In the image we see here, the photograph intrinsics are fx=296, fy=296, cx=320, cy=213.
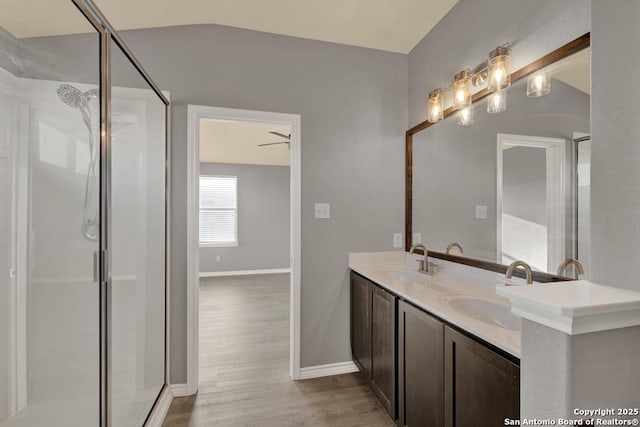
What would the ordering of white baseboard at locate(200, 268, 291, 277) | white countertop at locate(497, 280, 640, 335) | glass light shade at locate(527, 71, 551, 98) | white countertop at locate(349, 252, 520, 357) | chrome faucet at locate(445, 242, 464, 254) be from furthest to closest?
white baseboard at locate(200, 268, 291, 277)
chrome faucet at locate(445, 242, 464, 254)
glass light shade at locate(527, 71, 551, 98)
white countertop at locate(349, 252, 520, 357)
white countertop at locate(497, 280, 640, 335)

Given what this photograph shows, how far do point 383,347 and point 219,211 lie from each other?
17.7 feet

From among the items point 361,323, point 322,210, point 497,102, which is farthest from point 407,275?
point 497,102

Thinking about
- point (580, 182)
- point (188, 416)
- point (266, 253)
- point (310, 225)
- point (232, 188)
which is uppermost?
point (232, 188)

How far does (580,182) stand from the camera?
1315 mm

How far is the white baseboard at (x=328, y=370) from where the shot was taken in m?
2.40

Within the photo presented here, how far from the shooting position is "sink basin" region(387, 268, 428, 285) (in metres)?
2.21

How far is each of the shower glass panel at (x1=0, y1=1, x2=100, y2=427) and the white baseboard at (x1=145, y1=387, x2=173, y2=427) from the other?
1.94 feet

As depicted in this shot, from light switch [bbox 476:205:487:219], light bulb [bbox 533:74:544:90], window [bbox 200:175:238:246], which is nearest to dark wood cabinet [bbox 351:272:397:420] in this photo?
light switch [bbox 476:205:487:219]

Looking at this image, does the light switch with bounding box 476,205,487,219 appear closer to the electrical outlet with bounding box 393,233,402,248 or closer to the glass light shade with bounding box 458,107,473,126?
the glass light shade with bounding box 458,107,473,126

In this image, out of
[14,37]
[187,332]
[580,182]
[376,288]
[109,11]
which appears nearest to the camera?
[14,37]

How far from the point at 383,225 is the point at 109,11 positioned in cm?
245

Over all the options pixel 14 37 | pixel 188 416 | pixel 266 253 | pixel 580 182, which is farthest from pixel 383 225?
pixel 266 253

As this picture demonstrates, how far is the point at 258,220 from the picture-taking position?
22.2ft

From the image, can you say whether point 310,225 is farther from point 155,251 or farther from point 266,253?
point 266,253
